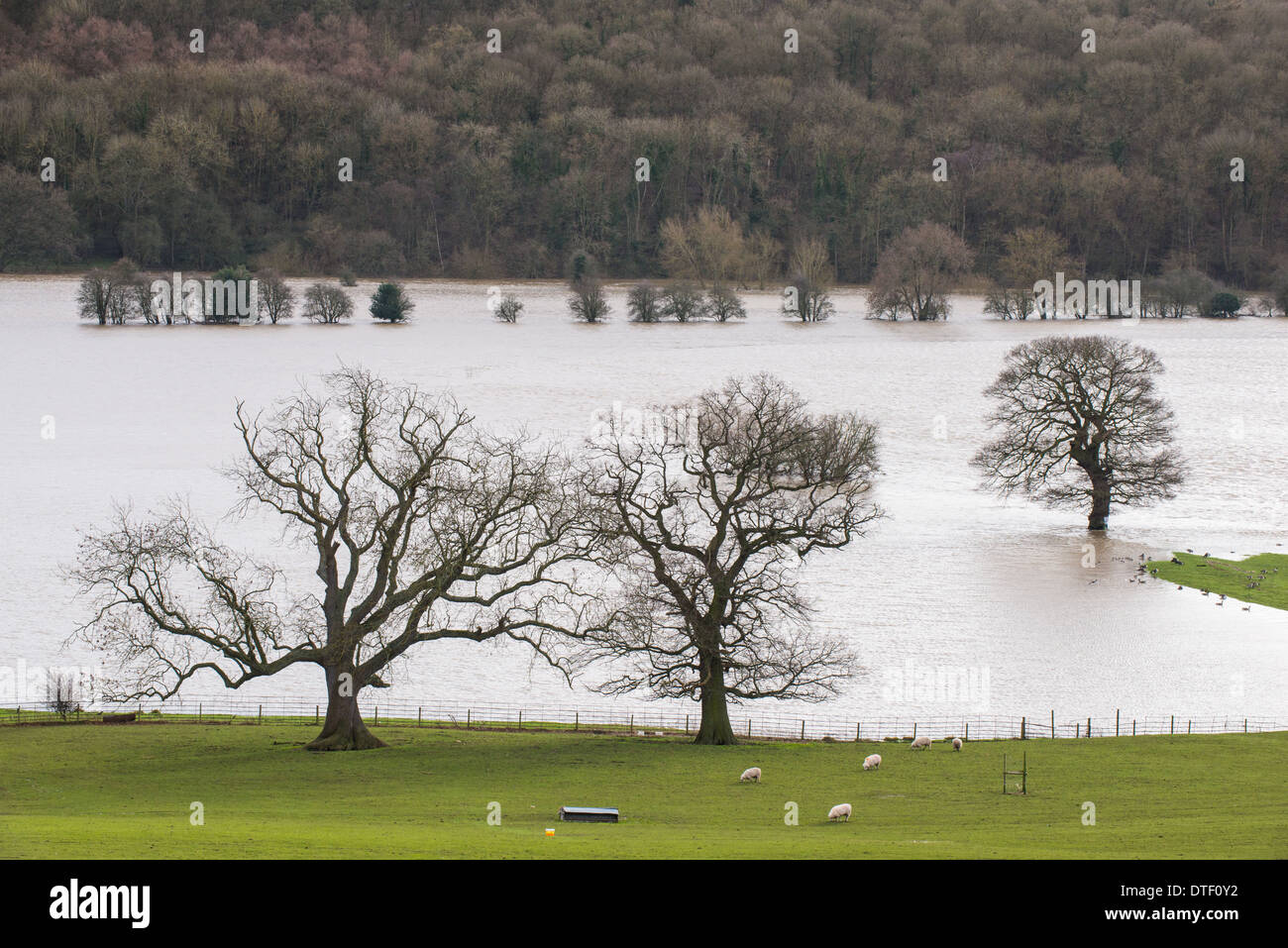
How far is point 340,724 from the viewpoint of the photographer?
36219 mm

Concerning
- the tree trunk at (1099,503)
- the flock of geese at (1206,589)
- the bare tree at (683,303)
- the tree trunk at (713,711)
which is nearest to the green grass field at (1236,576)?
the flock of geese at (1206,589)

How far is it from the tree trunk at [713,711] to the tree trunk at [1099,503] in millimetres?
38362

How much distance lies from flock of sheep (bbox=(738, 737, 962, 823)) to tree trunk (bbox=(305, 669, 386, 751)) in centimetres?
910

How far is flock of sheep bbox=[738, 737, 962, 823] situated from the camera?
2767cm

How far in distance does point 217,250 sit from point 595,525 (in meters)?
161

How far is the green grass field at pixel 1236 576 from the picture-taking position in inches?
2335

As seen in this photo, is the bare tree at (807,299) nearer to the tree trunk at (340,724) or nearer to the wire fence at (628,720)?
the wire fence at (628,720)

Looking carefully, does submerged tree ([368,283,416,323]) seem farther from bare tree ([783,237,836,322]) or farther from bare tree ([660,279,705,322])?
bare tree ([783,237,836,322])

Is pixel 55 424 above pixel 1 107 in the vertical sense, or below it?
below

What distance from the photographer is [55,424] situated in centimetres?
9238

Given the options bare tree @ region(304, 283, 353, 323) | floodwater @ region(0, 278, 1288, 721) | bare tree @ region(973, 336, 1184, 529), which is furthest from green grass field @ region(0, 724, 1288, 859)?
bare tree @ region(304, 283, 353, 323)
